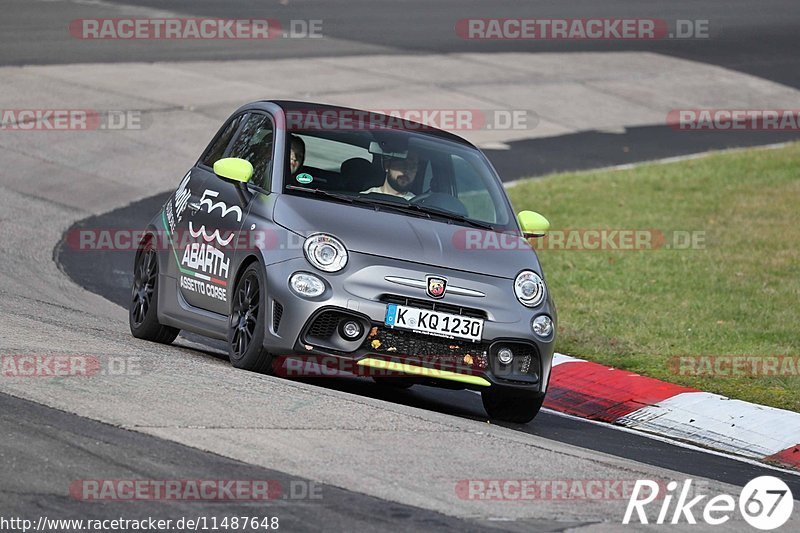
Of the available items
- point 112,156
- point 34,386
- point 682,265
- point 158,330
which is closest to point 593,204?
point 682,265

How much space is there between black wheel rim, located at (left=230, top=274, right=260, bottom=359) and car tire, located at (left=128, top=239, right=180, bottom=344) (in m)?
1.29

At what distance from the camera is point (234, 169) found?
909 cm

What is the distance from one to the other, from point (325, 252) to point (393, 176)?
44.6 inches

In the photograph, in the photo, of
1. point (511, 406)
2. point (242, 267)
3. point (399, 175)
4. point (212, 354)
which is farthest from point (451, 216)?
Answer: point (212, 354)

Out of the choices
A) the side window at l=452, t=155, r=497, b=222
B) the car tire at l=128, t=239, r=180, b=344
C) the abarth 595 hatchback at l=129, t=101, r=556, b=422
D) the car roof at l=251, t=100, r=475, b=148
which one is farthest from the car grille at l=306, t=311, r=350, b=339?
the car tire at l=128, t=239, r=180, b=344

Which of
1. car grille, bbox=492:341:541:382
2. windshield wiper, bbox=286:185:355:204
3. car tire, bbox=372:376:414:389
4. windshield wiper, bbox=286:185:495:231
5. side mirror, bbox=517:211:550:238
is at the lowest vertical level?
car tire, bbox=372:376:414:389

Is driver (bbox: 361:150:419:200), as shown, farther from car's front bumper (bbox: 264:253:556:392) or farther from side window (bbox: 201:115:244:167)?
side window (bbox: 201:115:244:167)

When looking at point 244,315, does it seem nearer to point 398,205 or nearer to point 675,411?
point 398,205

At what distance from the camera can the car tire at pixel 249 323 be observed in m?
8.56

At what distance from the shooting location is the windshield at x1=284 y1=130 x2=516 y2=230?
30.1 ft

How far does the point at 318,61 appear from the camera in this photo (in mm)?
25812

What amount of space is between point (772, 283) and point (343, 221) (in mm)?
6721

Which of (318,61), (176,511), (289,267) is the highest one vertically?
(318,61)

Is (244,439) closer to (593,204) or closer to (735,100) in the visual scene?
(593,204)
